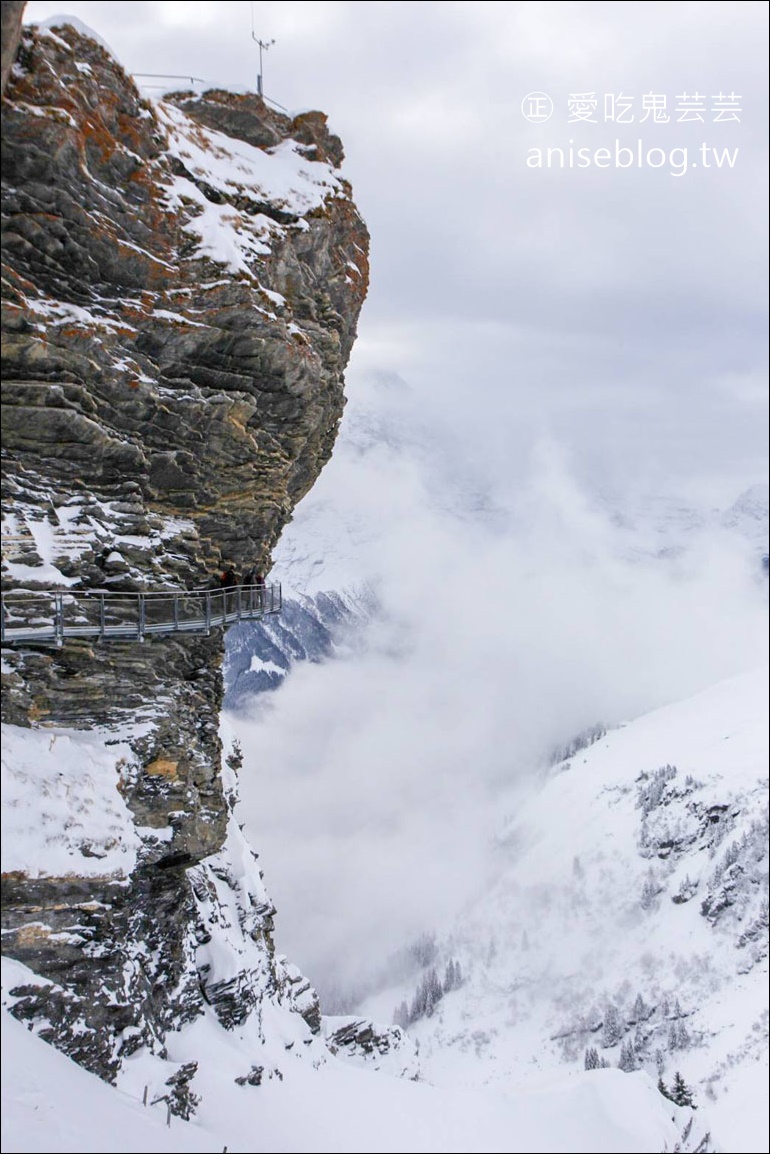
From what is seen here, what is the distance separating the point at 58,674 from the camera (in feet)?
72.7

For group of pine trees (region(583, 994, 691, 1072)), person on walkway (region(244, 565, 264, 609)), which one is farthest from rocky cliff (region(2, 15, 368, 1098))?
group of pine trees (region(583, 994, 691, 1072))

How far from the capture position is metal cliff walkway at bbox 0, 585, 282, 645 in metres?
21.1

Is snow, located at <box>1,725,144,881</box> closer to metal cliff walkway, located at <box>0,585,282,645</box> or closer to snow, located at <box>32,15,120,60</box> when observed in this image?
metal cliff walkway, located at <box>0,585,282,645</box>

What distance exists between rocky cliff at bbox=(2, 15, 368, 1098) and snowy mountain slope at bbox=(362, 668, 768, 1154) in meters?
74.7

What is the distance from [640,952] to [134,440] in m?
141

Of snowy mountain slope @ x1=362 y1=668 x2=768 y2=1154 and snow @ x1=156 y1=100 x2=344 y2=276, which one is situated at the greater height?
snow @ x1=156 y1=100 x2=344 y2=276

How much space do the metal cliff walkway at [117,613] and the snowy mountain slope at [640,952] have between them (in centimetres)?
7615

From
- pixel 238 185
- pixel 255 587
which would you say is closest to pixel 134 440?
pixel 255 587

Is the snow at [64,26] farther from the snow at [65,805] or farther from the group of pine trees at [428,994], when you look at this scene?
the group of pine trees at [428,994]

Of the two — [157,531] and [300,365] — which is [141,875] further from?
[300,365]

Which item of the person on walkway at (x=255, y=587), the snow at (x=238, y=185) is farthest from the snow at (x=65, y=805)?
the snow at (x=238, y=185)

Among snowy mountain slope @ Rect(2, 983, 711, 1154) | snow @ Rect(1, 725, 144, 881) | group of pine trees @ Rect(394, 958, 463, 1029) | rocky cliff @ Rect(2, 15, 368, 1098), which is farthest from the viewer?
group of pine trees @ Rect(394, 958, 463, 1029)

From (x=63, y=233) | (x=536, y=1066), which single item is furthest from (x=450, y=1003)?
(x=63, y=233)

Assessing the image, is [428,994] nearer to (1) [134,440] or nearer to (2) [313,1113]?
(2) [313,1113]
